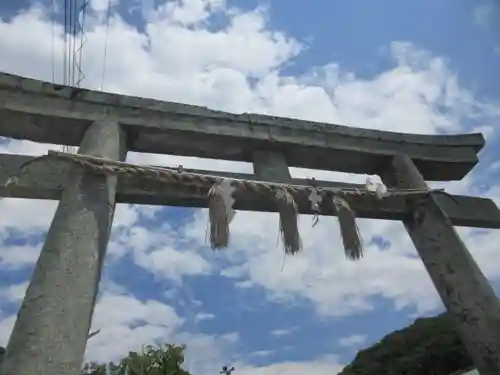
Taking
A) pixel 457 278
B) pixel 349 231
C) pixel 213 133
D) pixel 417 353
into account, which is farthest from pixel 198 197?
pixel 417 353

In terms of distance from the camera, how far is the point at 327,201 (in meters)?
2.55

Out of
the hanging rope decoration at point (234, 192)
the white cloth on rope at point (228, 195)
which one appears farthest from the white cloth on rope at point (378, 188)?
the white cloth on rope at point (228, 195)

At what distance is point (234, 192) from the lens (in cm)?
235

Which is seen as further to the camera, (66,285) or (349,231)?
(349,231)

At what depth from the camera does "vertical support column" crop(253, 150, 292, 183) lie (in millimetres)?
2641

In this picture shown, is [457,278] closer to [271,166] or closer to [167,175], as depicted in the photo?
[271,166]

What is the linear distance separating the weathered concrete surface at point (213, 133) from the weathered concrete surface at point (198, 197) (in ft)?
0.74

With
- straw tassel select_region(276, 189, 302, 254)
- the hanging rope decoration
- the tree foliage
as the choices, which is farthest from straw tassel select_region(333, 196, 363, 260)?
the tree foliage

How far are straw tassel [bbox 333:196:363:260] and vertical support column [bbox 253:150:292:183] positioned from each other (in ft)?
1.13

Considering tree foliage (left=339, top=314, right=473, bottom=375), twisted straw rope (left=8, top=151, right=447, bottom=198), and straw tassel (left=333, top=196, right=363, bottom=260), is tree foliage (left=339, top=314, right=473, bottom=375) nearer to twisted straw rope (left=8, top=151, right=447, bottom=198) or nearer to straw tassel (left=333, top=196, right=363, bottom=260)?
straw tassel (left=333, top=196, right=363, bottom=260)

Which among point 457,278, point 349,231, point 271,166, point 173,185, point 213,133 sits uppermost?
point 213,133

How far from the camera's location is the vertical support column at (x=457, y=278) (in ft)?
7.30

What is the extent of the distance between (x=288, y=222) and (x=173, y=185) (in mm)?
610

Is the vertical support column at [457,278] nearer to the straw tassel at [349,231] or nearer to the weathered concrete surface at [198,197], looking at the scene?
the weathered concrete surface at [198,197]
